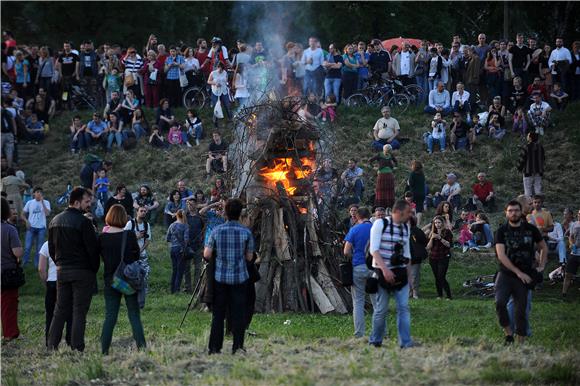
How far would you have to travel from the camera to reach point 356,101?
35062 millimetres

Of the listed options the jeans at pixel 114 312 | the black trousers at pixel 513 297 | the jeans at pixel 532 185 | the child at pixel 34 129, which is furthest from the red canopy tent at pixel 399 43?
the jeans at pixel 114 312

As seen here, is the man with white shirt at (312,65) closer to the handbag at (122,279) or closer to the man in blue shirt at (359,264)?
the man in blue shirt at (359,264)

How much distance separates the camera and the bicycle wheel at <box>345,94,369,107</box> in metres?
20.8

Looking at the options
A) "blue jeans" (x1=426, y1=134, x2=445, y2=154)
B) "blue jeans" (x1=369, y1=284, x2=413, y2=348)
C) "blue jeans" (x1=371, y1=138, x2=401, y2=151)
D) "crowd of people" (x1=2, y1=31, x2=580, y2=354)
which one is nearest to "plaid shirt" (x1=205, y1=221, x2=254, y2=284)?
"crowd of people" (x1=2, y1=31, x2=580, y2=354)

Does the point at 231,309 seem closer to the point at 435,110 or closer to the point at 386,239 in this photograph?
the point at 386,239

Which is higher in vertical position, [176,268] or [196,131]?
[196,131]

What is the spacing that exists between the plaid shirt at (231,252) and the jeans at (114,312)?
138 centimetres

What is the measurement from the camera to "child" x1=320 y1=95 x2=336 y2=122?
107 feet

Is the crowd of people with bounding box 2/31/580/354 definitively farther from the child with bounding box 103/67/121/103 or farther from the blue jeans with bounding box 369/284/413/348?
the blue jeans with bounding box 369/284/413/348

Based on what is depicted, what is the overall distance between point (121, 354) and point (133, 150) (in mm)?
20428

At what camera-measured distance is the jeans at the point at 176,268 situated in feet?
80.1

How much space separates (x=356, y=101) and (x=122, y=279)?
68.3 feet

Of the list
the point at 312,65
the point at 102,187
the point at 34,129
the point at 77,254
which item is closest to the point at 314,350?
the point at 77,254

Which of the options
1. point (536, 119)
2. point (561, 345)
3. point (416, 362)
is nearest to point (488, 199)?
point (536, 119)
